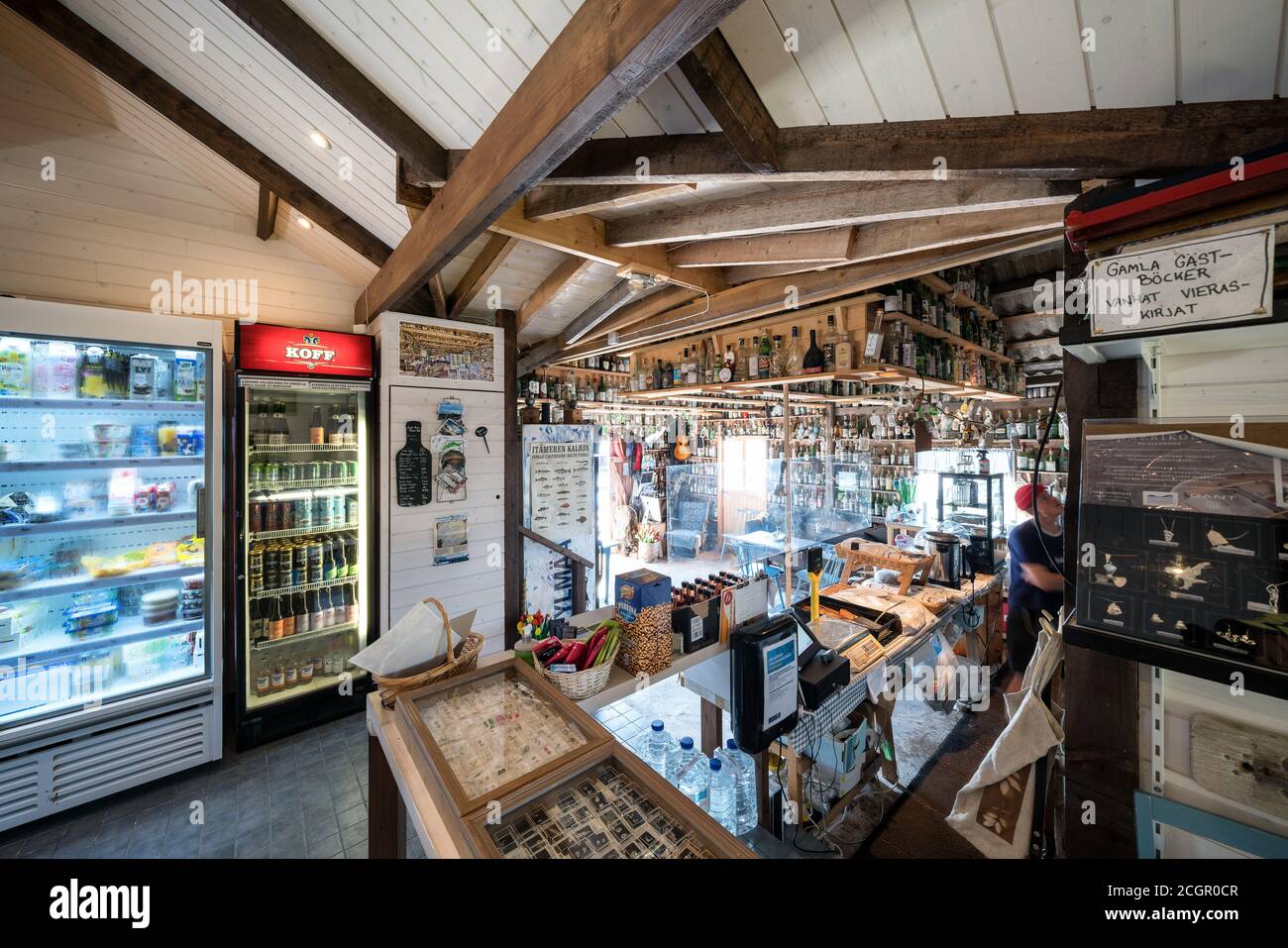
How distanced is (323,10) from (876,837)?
4.69 meters

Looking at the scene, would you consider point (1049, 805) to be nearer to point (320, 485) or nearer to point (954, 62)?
point (954, 62)

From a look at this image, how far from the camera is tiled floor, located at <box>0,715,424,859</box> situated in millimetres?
2625

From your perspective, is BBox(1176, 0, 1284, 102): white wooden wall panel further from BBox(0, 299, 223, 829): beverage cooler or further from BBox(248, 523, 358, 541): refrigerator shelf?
BBox(248, 523, 358, 541): refrigerator shelf

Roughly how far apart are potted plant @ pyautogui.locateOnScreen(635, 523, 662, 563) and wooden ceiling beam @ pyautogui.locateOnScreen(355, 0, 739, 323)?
6925 mm

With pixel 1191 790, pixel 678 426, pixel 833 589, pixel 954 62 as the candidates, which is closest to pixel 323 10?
pixel 954 62

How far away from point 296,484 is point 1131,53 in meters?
4.67

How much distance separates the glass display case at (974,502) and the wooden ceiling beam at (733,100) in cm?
438

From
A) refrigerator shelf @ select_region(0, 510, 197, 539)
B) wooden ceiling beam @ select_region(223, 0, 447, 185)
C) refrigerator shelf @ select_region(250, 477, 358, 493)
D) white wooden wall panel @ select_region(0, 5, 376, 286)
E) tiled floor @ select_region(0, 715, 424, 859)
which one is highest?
white wooden wall panel @ select_region(0, 5, 376, 286)

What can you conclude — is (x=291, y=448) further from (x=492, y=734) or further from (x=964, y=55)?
(x=964, y=55)

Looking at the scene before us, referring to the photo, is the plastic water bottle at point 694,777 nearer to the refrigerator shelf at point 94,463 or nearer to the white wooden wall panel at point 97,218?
the refrigerator shelf at point 94,463

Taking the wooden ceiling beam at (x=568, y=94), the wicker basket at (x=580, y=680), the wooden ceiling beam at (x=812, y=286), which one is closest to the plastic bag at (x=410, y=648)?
the wicker basket at (x=580, y=680)

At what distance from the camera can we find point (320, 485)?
3807 mm

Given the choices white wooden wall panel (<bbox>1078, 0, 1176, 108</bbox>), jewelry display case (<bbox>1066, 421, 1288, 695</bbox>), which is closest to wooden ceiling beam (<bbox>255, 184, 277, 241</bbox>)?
white wooden wall panel (<bbox>1078, 0, 1176, 108</bbox>)

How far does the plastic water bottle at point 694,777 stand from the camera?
2.44 meters
